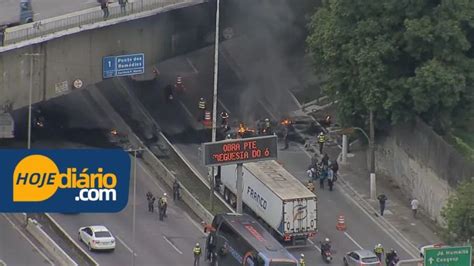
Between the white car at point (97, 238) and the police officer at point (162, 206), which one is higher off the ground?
the police officer at point (162, 206)

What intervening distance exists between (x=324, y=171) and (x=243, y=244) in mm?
15235

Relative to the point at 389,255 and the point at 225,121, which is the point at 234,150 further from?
the point at 225,121

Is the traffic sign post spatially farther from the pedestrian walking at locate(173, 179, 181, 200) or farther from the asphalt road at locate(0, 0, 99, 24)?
the asphalt road at locate(0, 0, 99, 24)

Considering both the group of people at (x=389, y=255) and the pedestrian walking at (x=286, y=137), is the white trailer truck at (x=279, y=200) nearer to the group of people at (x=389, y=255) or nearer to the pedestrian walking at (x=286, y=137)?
the group of people at (x=389, y=255)

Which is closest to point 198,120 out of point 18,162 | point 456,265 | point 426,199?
point 426,199

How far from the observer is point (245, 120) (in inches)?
3467

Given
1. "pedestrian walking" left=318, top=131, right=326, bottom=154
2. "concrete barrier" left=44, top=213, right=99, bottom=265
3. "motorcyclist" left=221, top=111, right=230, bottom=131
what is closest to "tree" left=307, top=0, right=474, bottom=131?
"pedestrian walking" left=318, top=131, right=326, bottom=154

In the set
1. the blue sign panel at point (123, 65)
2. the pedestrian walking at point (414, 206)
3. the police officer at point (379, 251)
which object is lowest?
the police officer at point (379, 251)

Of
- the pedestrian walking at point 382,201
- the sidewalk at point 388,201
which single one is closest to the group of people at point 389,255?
the sidewalk at point 388,201

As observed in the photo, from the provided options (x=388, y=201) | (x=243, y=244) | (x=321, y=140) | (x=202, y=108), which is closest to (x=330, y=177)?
(x=388, y=201)

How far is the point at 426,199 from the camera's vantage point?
253ft

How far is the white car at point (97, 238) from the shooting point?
229 feet

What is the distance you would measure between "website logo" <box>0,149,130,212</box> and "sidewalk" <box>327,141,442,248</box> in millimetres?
41091

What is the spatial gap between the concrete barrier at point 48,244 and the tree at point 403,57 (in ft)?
63.0
